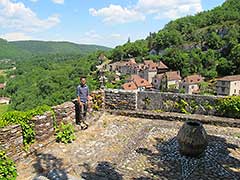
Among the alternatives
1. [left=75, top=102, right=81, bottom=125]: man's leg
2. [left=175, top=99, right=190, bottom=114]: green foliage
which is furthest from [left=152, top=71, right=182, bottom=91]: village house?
[left=75, top=102, right=81, bottom=125]: man's leg

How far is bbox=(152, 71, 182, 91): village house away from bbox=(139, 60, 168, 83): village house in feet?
16.2

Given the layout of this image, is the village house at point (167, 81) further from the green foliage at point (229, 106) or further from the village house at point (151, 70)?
the green foliage at point (229, 106)

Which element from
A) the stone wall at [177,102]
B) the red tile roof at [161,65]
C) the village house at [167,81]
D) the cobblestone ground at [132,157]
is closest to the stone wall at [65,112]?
the cobblestone ground at [132,157]

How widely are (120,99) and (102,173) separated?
183 inches

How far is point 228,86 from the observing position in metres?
53.7

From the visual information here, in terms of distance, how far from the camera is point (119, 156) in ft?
20.3

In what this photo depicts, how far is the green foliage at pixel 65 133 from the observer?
22.8 feet

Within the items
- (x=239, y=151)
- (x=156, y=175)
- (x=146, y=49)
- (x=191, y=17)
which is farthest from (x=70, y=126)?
(x=191, y=17)

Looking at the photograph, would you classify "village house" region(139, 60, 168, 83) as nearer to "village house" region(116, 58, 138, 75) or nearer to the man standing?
"village house" region(116, 58, 138, 75)

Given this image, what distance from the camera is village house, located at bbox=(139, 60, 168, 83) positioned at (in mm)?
78812

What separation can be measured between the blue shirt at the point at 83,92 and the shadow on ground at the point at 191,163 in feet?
7.93

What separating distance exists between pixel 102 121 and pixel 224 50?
78.9 meters

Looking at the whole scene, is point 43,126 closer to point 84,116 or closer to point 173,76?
point 84,116

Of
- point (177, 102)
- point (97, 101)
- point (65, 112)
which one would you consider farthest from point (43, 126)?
point (177, 102)
